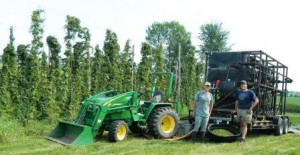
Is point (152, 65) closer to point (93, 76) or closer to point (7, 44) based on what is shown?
point (93, 76)

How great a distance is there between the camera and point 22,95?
533 inches

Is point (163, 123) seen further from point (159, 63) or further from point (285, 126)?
point (159, 63)

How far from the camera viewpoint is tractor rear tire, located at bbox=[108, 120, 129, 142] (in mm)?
9930

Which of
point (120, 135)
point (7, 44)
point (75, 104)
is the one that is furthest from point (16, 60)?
point (120, 135)

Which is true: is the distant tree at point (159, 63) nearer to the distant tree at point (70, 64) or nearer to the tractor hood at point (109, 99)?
the distant tree at point (70, 64)

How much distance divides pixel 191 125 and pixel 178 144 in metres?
1.68

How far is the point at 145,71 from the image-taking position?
63.0ft

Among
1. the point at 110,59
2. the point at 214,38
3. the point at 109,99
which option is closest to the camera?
the point at 109,99

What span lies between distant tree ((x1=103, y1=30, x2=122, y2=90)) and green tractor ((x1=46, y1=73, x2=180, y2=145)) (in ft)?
19.1

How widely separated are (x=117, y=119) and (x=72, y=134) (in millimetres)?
1316

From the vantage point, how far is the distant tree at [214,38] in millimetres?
44812

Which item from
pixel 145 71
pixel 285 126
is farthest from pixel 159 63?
pixel 285 126

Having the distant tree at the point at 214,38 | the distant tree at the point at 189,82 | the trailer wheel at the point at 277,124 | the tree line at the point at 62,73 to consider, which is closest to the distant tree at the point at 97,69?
the tree line at the point at 62,73

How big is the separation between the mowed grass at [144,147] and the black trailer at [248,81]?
1.82 meters
